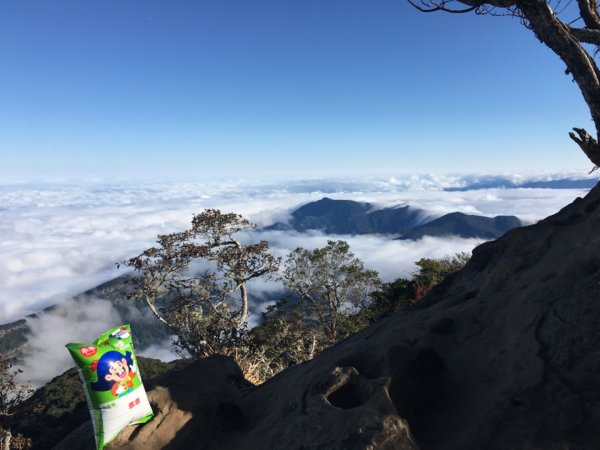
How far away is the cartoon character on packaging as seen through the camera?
6.38m

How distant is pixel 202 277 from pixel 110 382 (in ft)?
53.7

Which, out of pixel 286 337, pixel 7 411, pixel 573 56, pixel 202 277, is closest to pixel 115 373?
pixel 573 56

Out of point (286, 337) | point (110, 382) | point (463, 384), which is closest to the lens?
point (463, 384)

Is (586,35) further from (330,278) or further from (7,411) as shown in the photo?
(7,411)

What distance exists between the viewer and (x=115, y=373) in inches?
256

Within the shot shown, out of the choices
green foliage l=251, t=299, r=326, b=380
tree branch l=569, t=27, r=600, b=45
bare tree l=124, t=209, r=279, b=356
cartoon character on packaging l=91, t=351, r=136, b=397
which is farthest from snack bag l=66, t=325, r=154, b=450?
bare tree l=124, t=209, r=279, b=356

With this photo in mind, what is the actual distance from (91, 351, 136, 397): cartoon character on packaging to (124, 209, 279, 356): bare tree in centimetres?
1441

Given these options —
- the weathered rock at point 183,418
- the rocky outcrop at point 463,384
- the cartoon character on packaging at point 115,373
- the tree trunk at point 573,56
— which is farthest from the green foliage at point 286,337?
the tree trunk at point 573,56

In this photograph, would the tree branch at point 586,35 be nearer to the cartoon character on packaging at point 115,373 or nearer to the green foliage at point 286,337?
the cartoon character on packaging at point 115,373

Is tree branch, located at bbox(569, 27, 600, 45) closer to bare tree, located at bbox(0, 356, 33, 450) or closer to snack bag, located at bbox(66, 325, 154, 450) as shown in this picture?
snack bag, located at bbox(66, 325, 154, 450)

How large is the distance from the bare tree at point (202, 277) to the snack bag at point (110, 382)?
14.2m

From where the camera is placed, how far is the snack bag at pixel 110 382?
6348 mm

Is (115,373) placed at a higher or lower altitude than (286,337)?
higher

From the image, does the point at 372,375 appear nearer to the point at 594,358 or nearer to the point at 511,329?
the point at 511,329
